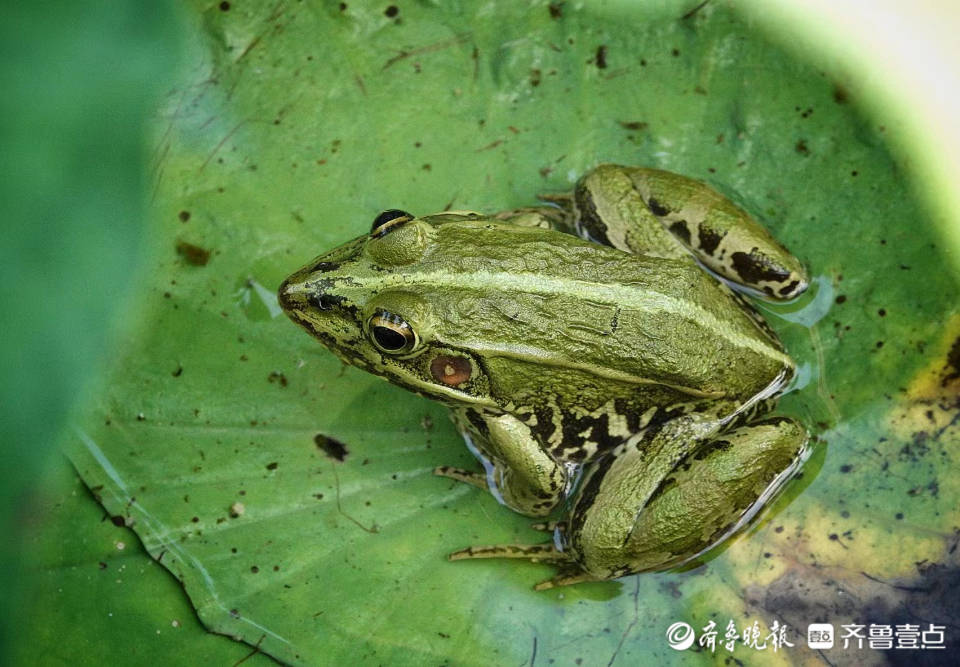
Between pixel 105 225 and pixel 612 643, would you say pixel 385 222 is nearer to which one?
pixel 105 225

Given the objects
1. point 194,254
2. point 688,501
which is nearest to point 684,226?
point 688,501

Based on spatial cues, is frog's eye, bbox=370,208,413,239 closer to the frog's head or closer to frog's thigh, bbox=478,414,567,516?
the frog's head

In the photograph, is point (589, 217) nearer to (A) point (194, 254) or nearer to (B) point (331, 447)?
(B) point (331, 447)

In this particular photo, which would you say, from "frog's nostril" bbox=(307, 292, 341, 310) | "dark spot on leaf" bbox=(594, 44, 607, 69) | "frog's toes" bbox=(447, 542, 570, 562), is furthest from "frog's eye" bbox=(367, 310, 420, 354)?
"dark spot on leaf" bbox=(594, 44, 607, 69)

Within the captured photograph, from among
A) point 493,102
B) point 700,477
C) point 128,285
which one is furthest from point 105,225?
point 700,477

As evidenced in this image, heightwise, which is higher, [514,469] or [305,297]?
[305,297]
